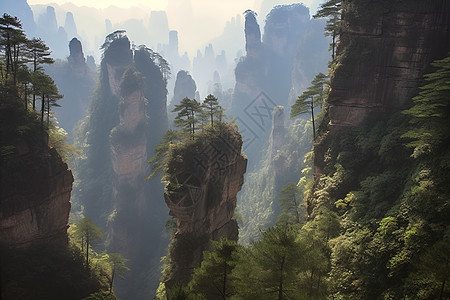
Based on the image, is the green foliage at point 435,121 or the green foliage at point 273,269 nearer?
the green foliage at point 273,269

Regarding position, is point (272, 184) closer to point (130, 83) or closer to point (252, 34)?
point (130, 83)

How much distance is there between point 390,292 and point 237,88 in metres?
93.9

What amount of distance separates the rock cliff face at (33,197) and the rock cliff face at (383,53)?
74.4 ft

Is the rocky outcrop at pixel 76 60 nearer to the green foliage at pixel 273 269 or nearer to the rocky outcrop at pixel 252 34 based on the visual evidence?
the rocky outcrop at pixel 252 34

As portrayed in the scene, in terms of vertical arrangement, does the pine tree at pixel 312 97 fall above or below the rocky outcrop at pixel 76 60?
below

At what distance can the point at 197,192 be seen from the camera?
811 inches

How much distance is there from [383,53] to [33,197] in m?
27.8

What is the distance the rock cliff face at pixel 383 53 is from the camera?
18.5 m

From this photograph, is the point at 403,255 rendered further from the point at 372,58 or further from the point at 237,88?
the point at 237,88

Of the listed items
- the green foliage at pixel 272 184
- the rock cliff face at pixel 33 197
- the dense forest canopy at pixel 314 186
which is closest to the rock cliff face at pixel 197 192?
the dense forest canopy at pixel 314 186

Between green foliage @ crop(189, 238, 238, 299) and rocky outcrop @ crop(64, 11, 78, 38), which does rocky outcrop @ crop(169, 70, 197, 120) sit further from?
rocky outcrop @ crop(64, 11, 78, 38)

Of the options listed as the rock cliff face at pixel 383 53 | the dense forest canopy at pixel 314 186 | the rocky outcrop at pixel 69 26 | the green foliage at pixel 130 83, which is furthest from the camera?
the rocky outcrop at pixel 69 26

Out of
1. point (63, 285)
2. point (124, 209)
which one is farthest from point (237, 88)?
point (63, 285)

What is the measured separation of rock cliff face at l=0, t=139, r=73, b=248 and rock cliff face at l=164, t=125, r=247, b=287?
29.5ft
